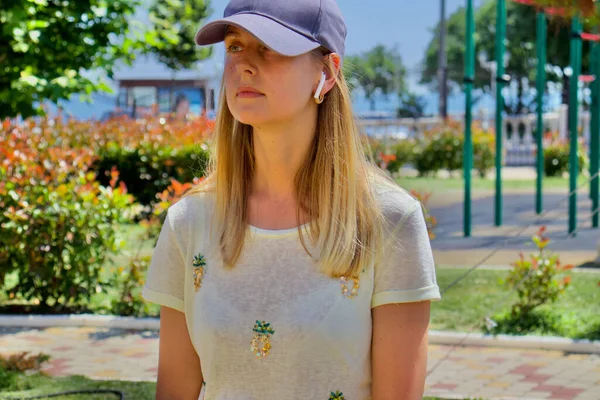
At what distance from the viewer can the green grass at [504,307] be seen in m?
6.75

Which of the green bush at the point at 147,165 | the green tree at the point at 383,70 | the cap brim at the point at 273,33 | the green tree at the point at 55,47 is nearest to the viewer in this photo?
the cap brim at the point at 273,33

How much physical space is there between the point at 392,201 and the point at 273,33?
43cm

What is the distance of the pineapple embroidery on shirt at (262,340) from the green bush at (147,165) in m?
11.1

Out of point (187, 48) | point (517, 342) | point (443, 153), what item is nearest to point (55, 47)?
point (517, 342)

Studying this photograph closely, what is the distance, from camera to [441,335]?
6621 millimetres

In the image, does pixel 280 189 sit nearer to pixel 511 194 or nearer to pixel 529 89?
pixel 511 194

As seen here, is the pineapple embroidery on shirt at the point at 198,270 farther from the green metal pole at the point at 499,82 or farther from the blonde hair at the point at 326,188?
the green metal pole at the point at 499,82

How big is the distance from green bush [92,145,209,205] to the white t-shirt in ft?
36.2

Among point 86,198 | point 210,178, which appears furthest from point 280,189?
point 86,198

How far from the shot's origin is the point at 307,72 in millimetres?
2117

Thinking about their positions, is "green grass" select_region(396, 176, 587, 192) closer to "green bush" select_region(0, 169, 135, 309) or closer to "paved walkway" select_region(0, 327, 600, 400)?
"green bush" select_region(0, 169, 135, 309)

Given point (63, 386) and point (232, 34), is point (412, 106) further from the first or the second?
point (232, 34)

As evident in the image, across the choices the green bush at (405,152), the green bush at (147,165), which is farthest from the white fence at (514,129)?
the green bush at (147,165)

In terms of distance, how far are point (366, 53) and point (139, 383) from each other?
49.3 m
